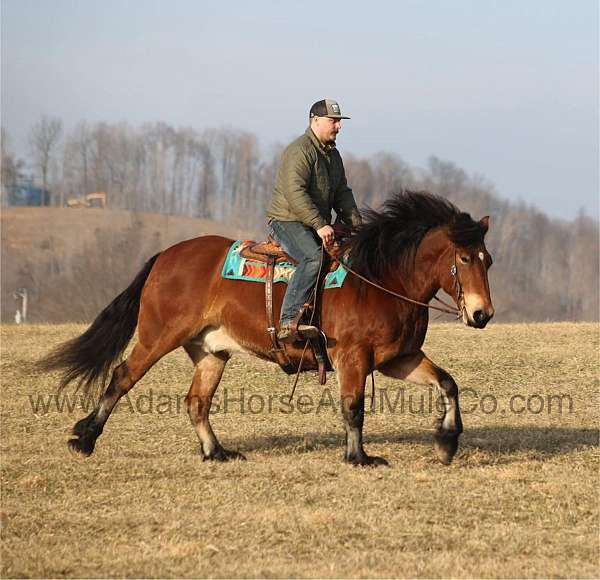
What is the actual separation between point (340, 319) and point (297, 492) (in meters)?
1.74

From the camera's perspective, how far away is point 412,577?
597 centimetres

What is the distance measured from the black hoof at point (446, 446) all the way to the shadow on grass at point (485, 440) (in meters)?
0.96

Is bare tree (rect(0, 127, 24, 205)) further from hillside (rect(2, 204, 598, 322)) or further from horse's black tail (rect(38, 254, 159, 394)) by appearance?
horse's black tail (rect(38, 254, 159, 394))

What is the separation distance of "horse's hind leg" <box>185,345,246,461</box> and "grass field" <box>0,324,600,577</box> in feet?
0.69

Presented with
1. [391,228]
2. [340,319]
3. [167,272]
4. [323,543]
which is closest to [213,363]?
[167,272]

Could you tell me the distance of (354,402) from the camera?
8.92m

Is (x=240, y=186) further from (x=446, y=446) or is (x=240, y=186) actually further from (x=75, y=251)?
(x=446, y=446)

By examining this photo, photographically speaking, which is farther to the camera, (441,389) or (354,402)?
(441,389)

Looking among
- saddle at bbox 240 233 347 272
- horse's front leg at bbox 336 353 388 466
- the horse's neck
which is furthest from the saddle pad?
horse's front leg at bbox 336 353 388 466

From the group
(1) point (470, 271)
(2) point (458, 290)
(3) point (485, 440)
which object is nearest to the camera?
(1) point (470, 271)

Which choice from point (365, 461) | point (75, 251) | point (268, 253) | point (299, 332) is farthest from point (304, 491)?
point (75, 251)

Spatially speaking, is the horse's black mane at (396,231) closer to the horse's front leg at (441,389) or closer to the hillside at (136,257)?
the horse's front leg at (441,389)

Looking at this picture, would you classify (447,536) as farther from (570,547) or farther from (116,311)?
(116,311)

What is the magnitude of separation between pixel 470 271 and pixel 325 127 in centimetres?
194
